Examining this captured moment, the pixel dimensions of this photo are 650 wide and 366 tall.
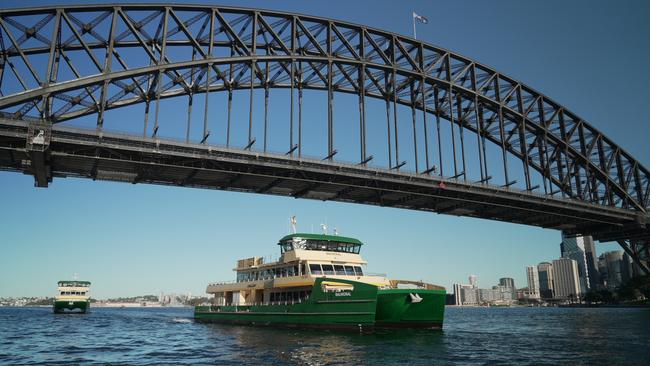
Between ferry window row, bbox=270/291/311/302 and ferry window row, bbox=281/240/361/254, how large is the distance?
11.5 ft

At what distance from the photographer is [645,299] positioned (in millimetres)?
109438

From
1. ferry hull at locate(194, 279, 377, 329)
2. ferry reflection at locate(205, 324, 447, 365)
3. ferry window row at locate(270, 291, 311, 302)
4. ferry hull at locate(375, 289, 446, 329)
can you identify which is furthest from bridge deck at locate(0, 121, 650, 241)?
ferry reflection at locate(205, 324, 447, 365)

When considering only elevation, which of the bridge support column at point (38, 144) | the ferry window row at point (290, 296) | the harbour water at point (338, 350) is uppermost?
the bridge support column at point (38, 144)

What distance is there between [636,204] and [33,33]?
227 feet

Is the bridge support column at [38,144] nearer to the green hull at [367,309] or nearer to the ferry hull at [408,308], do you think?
the green hull at [367,309]

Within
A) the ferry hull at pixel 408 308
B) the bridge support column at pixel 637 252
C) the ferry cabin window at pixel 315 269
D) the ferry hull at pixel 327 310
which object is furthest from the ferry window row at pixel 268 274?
the bridge support column at pixel 637 252

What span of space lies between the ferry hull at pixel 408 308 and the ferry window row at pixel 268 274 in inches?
306

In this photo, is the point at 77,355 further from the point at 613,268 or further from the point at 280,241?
the point at 613,268

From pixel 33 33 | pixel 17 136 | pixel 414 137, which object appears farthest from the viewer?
pixel 414 137

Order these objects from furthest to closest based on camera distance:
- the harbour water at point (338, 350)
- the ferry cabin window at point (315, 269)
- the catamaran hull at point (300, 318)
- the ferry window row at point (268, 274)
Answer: the ferry window row at point (268, 274) < the ferry cabin window at point (315, 269) < the catamaran hull at point (300, 318) < the harbour water at point (338, 350)

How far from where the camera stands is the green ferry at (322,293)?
3141cm

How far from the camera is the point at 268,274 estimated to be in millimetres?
41812

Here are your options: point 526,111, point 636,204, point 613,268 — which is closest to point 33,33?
point 526,111

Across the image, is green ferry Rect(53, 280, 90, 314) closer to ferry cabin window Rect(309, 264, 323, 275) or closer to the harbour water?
the harbour water
